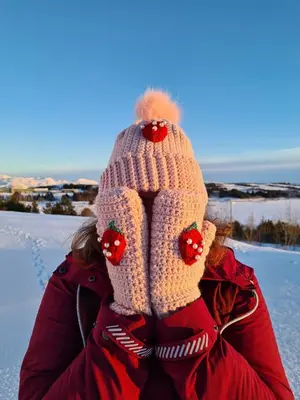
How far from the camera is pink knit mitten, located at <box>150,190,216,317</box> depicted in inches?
42.3

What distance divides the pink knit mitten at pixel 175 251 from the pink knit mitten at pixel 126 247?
3cm

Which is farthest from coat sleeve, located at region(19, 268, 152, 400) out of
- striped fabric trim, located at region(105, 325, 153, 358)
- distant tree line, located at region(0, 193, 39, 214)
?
distant tree line, located at region(0, 193, 39, 214)

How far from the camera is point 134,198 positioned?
114cm

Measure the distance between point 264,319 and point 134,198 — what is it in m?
0.65

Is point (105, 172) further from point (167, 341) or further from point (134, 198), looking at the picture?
point (167, 341)

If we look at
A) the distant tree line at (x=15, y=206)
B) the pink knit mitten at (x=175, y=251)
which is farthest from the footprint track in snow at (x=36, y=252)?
the distant tree line at (x=15, y=206)

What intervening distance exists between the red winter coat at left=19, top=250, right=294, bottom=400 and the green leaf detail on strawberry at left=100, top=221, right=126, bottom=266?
0.16 m

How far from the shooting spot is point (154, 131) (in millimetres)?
1271

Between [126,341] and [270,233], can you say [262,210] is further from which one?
[126,341]

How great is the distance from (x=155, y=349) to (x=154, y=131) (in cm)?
75

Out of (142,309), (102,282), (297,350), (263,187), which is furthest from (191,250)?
(263,187)

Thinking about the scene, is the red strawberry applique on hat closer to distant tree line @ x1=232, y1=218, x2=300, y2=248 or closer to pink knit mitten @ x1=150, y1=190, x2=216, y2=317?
pink knit mitten @ x1=150, y1=190, x2=216, y2=317

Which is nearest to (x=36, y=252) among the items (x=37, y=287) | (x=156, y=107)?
(x=37, y=287)

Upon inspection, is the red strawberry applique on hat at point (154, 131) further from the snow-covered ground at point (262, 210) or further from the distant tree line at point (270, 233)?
the distant tree line at point (270, 233)
